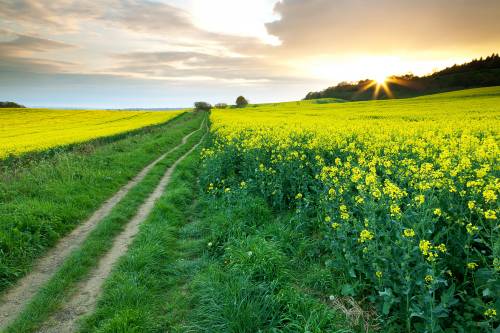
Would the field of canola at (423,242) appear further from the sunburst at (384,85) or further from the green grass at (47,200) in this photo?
the sunburst at (384,85)

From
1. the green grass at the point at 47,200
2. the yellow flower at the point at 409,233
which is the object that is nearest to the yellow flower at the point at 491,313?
the yellow flower at the point at 409,233

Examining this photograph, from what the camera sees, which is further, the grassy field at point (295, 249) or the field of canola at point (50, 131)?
the field of canola at point (50, 131)

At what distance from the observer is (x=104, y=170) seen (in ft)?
47.0

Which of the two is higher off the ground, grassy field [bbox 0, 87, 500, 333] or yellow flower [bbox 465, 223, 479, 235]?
yellow flower [bbox 465, 223, 479, 235]

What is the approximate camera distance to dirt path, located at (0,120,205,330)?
550cm

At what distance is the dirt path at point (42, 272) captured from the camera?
5496 millimetres

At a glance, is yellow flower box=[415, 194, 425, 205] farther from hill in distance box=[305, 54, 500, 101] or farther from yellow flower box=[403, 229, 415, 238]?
hill in distance box=[305, 54, 500, 101]

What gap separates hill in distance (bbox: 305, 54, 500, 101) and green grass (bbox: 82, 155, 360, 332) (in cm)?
9417

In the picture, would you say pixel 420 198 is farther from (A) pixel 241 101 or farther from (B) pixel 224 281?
(A) pixel 241 101

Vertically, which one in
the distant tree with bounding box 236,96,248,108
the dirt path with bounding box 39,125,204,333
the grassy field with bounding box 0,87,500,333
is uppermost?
the distant tree with bounding box 236,96,248,108


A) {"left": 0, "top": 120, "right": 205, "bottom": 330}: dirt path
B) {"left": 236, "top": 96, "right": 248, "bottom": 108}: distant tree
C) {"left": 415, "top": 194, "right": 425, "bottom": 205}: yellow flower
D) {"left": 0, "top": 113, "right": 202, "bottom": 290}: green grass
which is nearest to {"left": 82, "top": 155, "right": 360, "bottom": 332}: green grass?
{"left": 0, "top": 120, "right": 205, "bottom": 330}: dirt path

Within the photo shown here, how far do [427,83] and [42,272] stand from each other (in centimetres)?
12073

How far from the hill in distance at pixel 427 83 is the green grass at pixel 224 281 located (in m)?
94.2

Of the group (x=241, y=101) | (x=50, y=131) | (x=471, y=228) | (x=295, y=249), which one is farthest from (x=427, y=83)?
(x=471, y=228)
